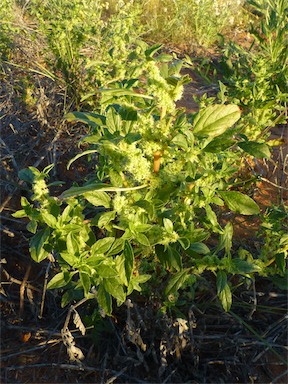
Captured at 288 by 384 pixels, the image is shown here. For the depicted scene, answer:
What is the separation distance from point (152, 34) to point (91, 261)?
3940 mm

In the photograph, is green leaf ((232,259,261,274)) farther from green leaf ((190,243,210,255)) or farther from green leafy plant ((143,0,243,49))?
green leafy plant ((143,0,243,49))

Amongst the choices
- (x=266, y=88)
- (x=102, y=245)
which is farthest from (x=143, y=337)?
(x=266, y=88)

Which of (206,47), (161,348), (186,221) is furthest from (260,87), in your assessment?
(206,47)

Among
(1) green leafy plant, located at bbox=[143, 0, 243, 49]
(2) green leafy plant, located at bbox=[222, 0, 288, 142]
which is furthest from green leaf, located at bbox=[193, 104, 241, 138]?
(1) green leafy plant, located at bbox=[143, 0, 243, 49]

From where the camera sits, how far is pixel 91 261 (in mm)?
1242

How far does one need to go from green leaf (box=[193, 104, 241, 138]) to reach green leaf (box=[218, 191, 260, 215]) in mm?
195

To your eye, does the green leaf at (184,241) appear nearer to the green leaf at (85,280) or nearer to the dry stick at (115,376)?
the green leaf at (85,280)

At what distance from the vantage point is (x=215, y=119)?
3.81ft

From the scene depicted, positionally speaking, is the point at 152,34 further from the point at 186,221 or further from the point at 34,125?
the point at 186,221

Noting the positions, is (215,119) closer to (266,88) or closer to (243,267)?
(243,267)

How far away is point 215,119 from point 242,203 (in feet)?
0.83

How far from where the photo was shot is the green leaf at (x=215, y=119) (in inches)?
45.4

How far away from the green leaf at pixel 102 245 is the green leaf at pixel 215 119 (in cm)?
40

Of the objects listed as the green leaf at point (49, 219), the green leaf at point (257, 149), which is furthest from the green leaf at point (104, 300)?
the green leaf at point (257, 149)
